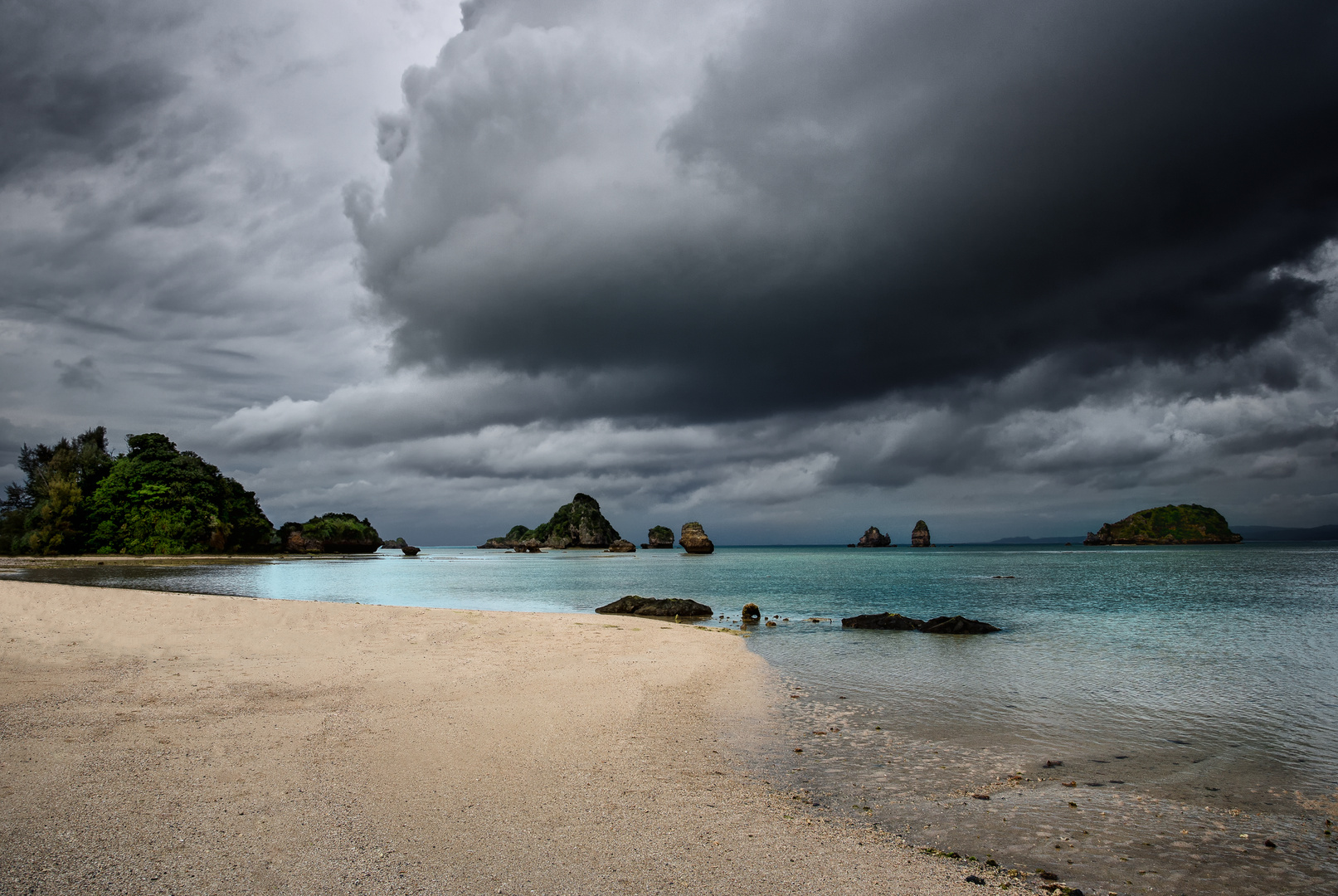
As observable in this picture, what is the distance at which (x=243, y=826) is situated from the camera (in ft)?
19.8

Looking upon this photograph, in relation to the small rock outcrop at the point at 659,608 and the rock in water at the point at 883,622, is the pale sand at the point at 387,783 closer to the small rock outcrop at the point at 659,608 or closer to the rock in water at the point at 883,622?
the rock in water at the point at 883,622

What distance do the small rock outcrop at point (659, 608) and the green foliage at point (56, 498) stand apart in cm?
10036

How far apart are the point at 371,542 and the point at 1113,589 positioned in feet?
593

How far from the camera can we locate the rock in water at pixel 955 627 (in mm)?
26281

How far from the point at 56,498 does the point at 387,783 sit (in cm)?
11698

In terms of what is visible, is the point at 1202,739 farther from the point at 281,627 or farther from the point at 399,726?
the point at 281,627

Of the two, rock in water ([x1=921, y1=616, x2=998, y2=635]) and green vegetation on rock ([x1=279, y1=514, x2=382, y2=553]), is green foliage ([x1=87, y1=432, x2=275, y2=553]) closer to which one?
green vegetation on rock ([x1=279, y1=514, x2=382, y2=553])

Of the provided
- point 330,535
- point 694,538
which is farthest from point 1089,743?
point 330,535

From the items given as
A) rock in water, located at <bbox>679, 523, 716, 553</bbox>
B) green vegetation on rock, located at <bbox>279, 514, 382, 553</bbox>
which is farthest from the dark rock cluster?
green vegetation on rock, located at <bbox>279, 514, 382, 553</bbox>

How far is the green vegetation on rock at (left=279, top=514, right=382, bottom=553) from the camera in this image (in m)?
150

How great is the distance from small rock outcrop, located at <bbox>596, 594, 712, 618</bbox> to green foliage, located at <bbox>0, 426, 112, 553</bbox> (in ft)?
329

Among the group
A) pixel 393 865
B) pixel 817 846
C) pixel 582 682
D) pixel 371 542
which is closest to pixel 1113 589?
pixel 582 682

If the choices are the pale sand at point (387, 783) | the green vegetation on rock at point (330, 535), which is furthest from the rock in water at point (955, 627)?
the green vegetation on rock at point (330, 535)

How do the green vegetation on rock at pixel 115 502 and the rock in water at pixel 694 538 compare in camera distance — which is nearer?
the green vegetation on rock at pixel 115 502
